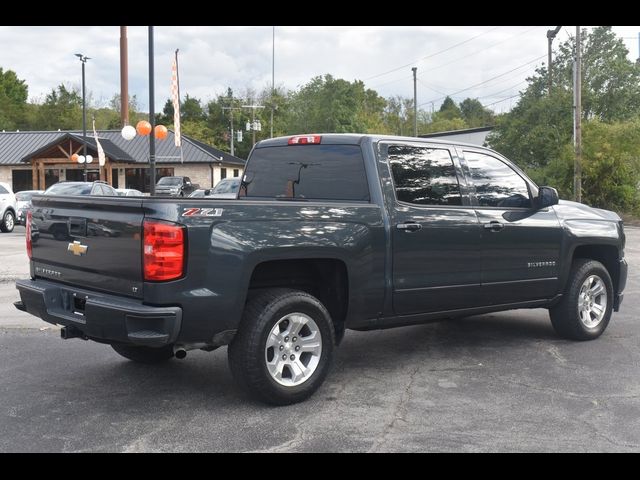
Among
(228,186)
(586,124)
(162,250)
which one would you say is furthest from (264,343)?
(586,124)

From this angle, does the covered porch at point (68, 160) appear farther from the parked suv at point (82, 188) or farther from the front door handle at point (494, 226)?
the front door handle at point (494, 226)

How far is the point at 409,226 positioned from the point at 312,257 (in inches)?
38.3

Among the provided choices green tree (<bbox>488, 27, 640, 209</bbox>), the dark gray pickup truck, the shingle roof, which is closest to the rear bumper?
the dark gray pickup truck

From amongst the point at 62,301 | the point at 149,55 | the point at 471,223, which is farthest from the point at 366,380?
the point at 149,55

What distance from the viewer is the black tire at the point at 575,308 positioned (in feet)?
23.0

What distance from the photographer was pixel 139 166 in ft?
173

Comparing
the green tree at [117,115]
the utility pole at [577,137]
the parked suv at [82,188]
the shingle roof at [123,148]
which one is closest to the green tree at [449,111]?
the green tree at [117,115]

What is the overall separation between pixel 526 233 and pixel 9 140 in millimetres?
57091

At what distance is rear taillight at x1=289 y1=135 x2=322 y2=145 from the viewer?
6.04 meters

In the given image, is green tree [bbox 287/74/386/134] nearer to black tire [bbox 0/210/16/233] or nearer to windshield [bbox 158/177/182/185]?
windshield [bbox 158/177/182/185]

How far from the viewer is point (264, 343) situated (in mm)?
4832

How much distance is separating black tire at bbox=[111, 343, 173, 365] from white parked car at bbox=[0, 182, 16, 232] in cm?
1804

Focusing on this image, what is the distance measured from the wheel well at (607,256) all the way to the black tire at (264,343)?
3.66m

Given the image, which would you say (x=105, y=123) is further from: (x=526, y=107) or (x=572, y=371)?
(x=572, y=371)
